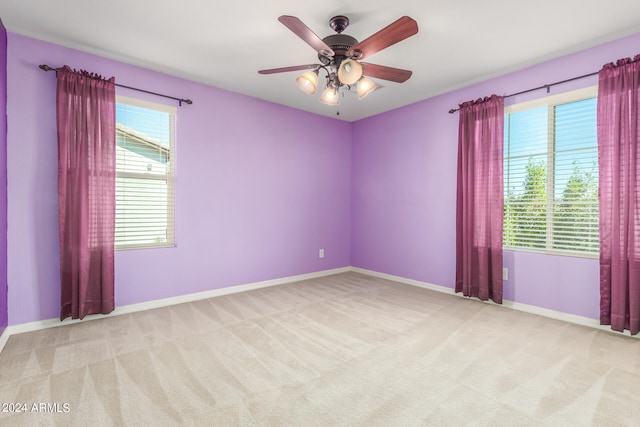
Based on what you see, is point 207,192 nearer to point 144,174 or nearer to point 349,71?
point 144,174

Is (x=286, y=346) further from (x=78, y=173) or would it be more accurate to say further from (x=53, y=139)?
(x=53, y=139)

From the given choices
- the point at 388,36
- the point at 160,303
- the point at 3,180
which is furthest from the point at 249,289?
the point at 388,36

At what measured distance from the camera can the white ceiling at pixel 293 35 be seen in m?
2.29

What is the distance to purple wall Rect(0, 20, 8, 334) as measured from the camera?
2469 mm

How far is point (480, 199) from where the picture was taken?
353cm

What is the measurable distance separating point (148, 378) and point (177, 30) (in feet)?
Answer: 9.03

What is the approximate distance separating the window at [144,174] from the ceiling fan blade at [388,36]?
2440 millimetres

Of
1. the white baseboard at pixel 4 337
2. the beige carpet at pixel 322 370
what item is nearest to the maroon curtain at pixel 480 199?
the beige carpet at pixel 322 370

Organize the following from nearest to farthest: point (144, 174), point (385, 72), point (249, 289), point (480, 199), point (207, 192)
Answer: point (385, 72) < point (144, 174) < point (480, 199) < point (207, 192) < point (249, 289)

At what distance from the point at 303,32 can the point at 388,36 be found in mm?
554

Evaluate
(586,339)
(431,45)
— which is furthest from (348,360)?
(431,45)

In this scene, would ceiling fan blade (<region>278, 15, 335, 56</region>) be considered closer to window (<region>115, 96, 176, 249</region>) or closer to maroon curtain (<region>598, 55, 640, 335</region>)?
window (<region>115, 96, 176, 249</region>)

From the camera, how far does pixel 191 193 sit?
3.66 m

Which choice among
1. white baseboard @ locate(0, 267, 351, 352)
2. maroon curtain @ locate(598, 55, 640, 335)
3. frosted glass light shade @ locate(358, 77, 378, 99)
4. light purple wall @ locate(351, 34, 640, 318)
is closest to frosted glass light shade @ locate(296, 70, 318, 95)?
frosted glass light shade @ locate(358, 77, 378, 99)
